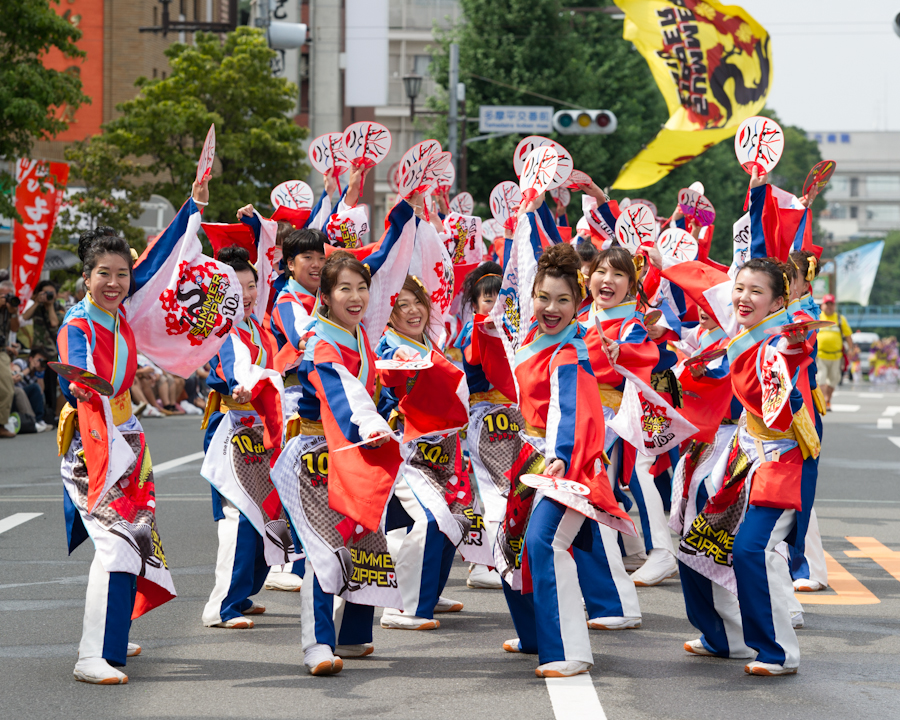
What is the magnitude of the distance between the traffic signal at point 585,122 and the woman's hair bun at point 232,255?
53.7 feet

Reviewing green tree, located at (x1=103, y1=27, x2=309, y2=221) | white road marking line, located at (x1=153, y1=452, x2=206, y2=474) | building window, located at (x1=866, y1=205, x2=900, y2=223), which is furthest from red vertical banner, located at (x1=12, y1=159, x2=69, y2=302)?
building window, located at (x1=866, y1=205, x2=900, y2=223)

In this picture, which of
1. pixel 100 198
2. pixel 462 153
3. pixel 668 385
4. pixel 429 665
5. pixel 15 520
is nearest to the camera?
pixel 429 665

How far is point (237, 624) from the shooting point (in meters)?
5.97

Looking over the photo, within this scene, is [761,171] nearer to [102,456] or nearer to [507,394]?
[507,394]

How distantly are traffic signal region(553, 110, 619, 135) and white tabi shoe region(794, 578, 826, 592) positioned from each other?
16.0 m

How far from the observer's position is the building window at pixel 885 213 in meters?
139

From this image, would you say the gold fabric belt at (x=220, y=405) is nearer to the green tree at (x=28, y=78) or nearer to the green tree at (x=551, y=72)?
the green tree at (x=28, y=78)

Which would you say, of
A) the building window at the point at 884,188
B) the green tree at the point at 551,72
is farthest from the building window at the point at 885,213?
the green tree at the point at 551,72

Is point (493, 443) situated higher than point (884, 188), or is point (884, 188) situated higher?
point (884, 188)

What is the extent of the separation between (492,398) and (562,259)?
5.74 ft

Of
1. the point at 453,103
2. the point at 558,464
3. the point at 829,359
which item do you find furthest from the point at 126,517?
Answer: the point at 453,103

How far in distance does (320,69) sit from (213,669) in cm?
3718

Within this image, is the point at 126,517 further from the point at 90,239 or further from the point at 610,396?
the point at 610,396

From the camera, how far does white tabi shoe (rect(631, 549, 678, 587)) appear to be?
721 cm
